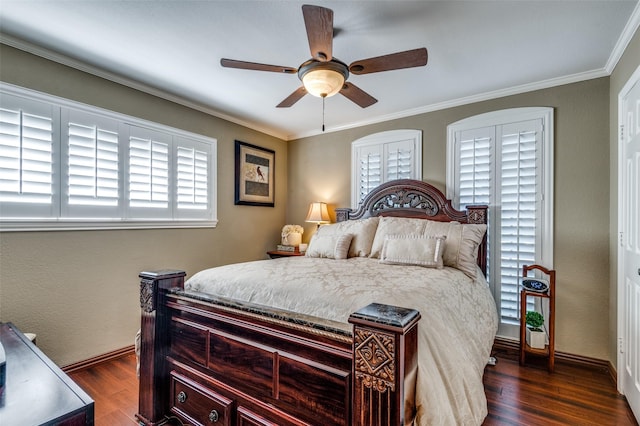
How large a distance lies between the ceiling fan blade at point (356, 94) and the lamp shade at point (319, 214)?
6.15 ft

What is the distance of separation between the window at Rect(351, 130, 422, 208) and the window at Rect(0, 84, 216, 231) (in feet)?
6.49

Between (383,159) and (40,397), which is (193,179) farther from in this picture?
(40,397)

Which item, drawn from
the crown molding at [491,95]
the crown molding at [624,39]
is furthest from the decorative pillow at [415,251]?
the crown molding at [624,39]

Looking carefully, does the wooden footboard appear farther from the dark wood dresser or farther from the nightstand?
the nightstand

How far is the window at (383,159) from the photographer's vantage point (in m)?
3.72

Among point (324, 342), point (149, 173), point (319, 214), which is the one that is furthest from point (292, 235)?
point (324, 342)

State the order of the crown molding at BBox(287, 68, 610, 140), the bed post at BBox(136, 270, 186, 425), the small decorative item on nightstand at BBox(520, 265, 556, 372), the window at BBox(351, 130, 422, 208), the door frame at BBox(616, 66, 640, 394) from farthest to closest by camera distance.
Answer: the window at BBox(351, 130, 422, 208) < the crown molding at BBox(287, 68, 610, 140) < the small decorative item on nightstand at BBox(520, 265, 556, 372) < the door frame at BBox(616, 66, 640, 394) < the bed post at BBox(136, 270, 186, 425)

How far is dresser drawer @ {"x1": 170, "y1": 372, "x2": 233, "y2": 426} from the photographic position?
1.59 meters

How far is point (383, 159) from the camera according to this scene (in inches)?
155

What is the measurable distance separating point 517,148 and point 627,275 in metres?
1.43

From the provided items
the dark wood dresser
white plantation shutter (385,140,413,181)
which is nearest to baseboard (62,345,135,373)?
the dark wood dresser

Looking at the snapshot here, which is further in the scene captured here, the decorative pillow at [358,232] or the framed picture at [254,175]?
the framed picture at [254,175]

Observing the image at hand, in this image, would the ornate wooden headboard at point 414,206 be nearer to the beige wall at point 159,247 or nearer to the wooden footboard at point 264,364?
the beige wall at point 159,247

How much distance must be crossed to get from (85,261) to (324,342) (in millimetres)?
2503
